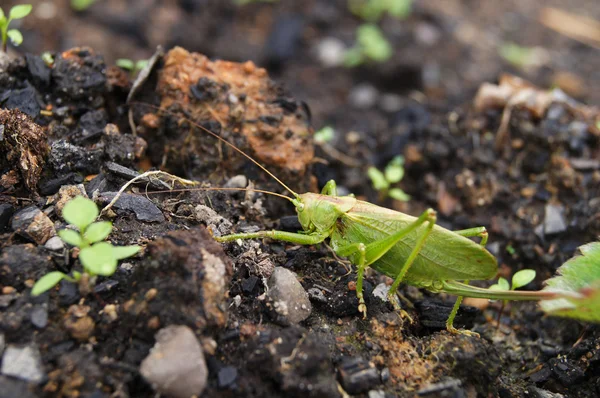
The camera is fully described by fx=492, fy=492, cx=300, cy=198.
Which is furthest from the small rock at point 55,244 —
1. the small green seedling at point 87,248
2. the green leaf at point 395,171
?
the green leaf at point 395,171

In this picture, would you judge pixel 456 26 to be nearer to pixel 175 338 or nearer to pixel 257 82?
pixel 257 82

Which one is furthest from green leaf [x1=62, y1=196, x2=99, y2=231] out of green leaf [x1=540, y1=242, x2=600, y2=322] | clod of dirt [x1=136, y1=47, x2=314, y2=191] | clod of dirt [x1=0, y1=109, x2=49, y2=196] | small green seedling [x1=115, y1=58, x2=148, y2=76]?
green leaf [x1=540, y1=242, x2=600, y2=322]

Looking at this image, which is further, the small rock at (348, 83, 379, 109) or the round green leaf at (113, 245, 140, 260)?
the small rock at (348, 83, 379, 109)

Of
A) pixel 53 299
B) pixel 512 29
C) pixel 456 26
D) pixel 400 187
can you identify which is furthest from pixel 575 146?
pixel 53 299

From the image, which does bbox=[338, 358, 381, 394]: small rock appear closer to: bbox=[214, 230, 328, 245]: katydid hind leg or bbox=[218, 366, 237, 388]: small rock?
bbox=[218, 366, 237, 388]: small rock

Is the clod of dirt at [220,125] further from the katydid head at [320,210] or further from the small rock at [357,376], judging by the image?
the small rock at [357,376]

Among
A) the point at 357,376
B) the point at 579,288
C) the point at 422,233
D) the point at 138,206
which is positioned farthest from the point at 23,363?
the point at 579,288
